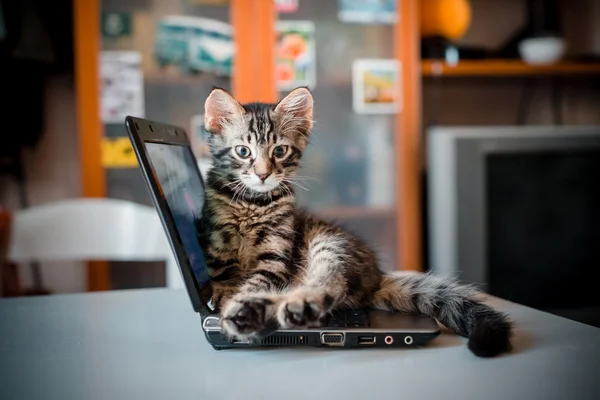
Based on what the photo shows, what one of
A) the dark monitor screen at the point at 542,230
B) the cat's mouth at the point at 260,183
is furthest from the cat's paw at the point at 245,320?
the dark monitor screen at the point at 542,230

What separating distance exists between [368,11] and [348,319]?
183 centimetres

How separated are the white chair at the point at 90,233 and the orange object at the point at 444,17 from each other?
1.37 meters

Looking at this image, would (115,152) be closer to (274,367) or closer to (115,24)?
(115,24)

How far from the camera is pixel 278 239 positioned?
0.79 metres

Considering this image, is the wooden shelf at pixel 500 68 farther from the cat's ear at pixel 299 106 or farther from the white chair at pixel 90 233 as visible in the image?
the cat's ear at pixel 299 106

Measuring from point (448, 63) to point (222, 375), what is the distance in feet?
6.36

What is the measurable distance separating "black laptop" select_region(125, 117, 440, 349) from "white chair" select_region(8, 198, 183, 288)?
0.80 metres

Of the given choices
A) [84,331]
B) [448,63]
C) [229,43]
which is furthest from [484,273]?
[84,331]

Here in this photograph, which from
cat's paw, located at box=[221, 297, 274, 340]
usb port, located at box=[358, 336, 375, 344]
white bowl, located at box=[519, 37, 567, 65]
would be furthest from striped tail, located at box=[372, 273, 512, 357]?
white bowl, located at box=[519, 37, 567, 65]

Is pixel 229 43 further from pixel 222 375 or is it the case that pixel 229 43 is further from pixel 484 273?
pixel 222 375

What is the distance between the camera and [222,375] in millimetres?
593

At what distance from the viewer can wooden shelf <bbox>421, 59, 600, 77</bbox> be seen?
7.44 feet

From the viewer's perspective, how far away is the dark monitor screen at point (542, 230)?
6.47 ft

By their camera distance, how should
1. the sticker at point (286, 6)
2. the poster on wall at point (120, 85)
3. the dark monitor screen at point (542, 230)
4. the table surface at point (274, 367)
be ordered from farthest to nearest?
the sticker at point (286, 6), the poster on wall at point (120, 85), the dark monitor screen at point (542, 230), the table surface at point (274, 367)
